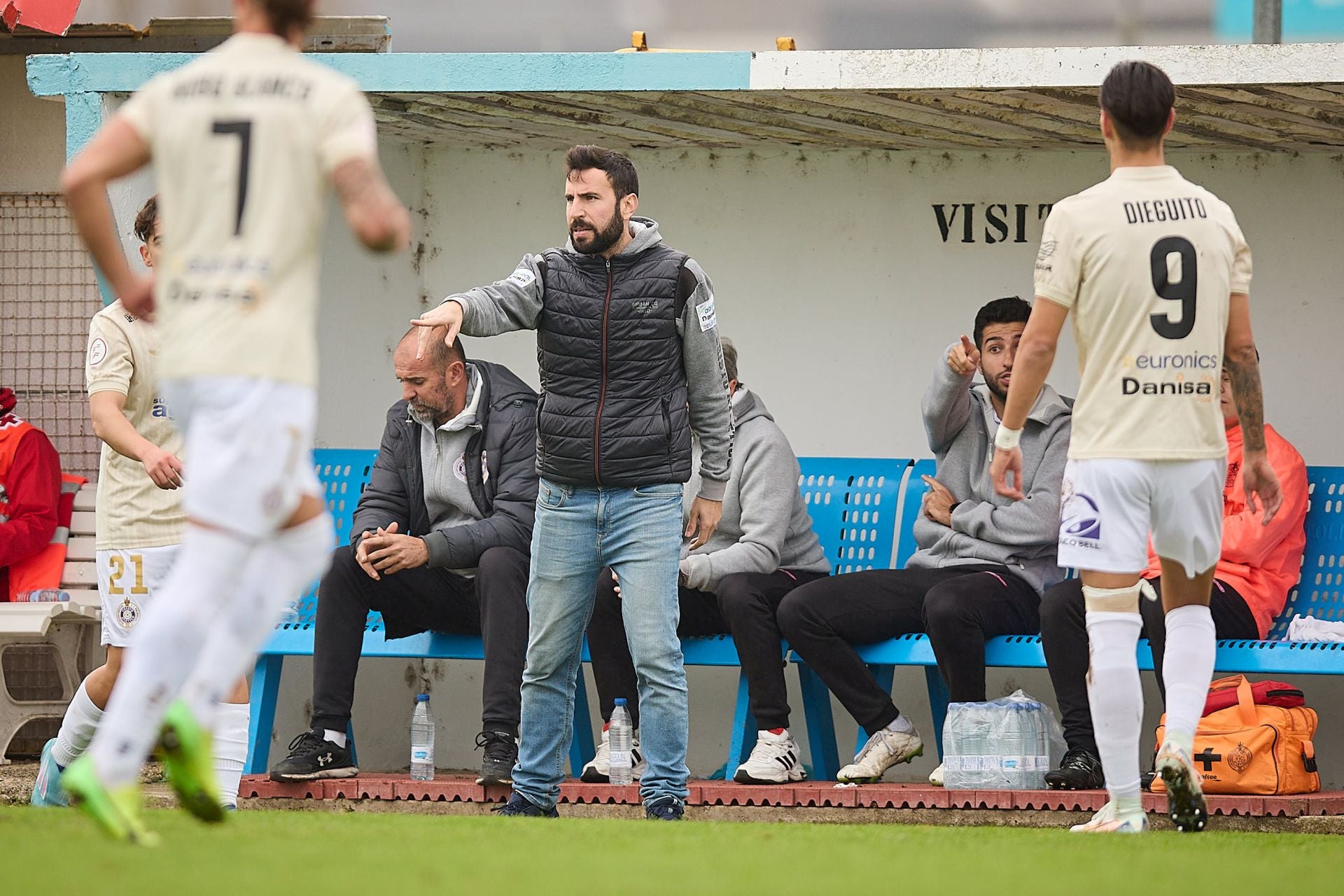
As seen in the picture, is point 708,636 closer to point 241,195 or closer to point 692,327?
point 692,327

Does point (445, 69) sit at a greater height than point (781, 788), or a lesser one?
greater

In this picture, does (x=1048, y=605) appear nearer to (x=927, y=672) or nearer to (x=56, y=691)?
(x=927, y=672)

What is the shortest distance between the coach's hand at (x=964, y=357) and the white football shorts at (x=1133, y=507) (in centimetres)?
196

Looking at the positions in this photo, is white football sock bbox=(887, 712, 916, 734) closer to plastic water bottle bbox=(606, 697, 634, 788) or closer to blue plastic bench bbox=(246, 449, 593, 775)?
plastic water bottle bbox=(606, 697, 634, 788)

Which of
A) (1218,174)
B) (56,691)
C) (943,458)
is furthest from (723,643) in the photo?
(56,691)

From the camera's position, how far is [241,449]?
141 inches

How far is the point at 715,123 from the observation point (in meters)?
7.70

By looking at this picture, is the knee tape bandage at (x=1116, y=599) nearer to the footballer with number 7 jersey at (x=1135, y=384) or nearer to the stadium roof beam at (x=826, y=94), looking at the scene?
the footballer with number 7 jersey at (x=1135, y=384)

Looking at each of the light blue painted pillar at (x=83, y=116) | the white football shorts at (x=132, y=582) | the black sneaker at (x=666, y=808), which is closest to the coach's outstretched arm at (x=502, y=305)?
the white football shorts at (x=132, y=582)

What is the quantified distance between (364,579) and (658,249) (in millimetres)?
1878

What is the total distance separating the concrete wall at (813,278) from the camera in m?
7.71

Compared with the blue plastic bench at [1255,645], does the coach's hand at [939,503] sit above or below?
above

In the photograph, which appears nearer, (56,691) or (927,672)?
(927,672)

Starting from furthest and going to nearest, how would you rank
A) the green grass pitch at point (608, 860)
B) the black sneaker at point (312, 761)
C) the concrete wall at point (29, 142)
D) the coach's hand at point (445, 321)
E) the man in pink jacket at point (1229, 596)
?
→ 1. the concrete wall at point (29, 142)
2. the black sneaker at point (312, 761)
3. the man in pink jacket at point (1229, 596)
4. the coach's hand at point (445, 321)
5. the green grass pitch at point (608, 860)
